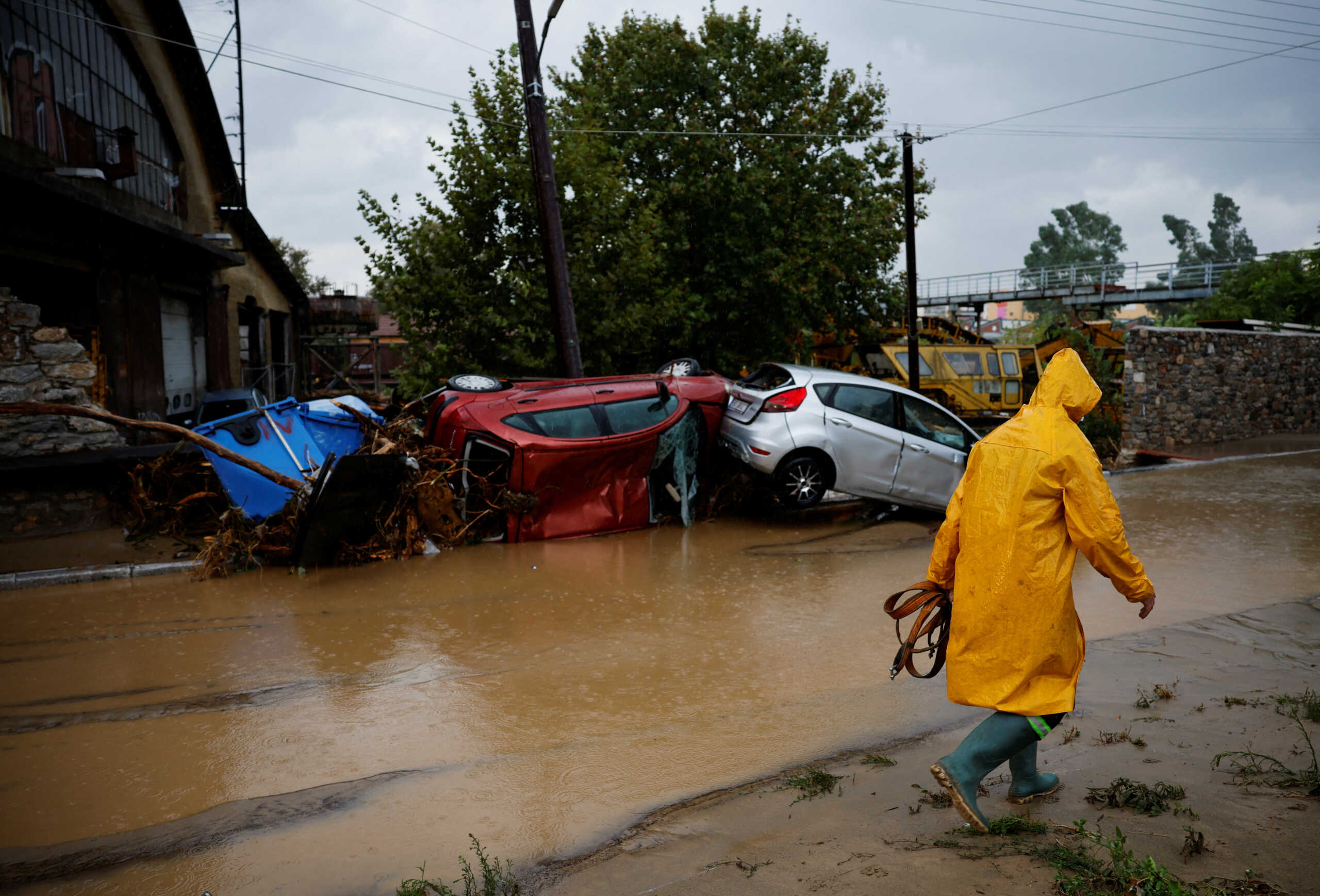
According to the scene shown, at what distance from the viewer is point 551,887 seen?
122 inches

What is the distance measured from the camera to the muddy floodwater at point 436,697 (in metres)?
3.54

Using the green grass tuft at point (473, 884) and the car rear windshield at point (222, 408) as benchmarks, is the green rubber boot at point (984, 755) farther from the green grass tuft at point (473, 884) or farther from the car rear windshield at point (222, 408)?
the car rear windshield at point (222, 408)

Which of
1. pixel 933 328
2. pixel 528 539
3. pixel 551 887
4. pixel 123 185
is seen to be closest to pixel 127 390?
pixel 123 185

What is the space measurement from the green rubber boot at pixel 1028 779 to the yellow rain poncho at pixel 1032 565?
339 mm

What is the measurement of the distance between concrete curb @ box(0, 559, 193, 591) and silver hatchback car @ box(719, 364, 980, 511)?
5.72m

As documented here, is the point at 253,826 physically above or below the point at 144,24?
below

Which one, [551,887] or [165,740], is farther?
[165,740]

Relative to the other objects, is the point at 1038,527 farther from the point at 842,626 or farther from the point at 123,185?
the point at 123,185

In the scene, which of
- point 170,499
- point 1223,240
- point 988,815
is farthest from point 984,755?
point 1223,240

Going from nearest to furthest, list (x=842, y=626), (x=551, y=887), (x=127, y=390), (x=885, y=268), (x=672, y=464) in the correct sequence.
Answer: (x=551, y=887) → (x=842, y=626) → (x=672, y=464) → (x=127, y=390) → (x=885, y=268)

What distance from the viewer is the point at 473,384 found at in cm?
948

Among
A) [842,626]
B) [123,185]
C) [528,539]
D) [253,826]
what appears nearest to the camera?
[253,826]

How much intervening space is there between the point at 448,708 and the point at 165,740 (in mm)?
1381

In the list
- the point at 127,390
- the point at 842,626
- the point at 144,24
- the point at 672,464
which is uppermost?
the point at 144,24
